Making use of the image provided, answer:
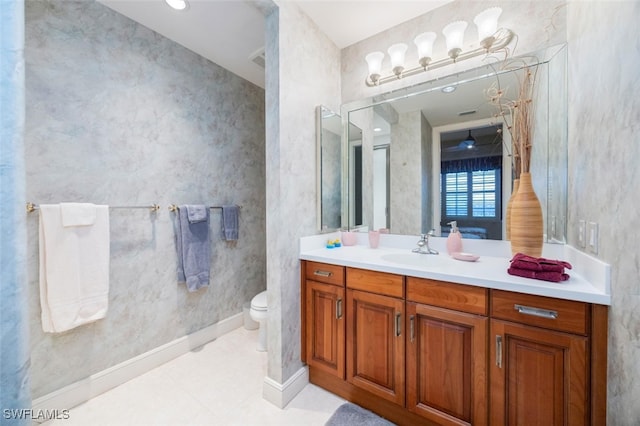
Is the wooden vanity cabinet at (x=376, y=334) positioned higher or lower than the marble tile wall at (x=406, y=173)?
lower

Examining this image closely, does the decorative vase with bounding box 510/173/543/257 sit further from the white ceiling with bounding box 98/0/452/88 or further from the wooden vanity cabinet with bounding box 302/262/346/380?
the white ceiling with bounding box 98/0/452/88

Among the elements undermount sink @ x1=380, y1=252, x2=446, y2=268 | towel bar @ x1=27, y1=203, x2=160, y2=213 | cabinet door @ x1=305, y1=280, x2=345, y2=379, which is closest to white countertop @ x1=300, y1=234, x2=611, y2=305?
undermount sink @ x1=380, y1=252, x2=446, y2=268

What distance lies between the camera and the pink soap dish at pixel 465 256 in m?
1.43

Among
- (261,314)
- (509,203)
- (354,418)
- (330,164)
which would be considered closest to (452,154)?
(509,203)

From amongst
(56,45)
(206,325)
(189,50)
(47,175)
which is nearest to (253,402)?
(206,325)

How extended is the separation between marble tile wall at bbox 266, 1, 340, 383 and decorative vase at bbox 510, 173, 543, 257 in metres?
1.23

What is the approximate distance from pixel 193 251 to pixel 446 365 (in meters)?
1.98

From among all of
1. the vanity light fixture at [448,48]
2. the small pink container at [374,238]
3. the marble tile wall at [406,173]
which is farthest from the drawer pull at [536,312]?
the vanity light fixture at [448,48]

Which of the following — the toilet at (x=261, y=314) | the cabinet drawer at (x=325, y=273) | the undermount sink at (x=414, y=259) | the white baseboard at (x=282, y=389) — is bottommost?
the white baseboard at (x=282, y=389)

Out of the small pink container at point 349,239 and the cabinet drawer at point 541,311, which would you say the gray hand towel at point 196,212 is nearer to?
the small pink container at point 349,239

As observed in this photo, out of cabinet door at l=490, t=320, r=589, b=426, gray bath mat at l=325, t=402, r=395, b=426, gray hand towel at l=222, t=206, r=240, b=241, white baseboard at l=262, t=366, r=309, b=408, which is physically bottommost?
gray bath mat at l=325, t=402, r=395, b=426

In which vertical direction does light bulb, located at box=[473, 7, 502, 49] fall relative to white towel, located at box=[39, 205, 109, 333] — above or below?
above

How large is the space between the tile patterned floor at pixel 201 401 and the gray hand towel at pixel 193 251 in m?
0.65

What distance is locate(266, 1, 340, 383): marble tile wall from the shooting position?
1526 mm
